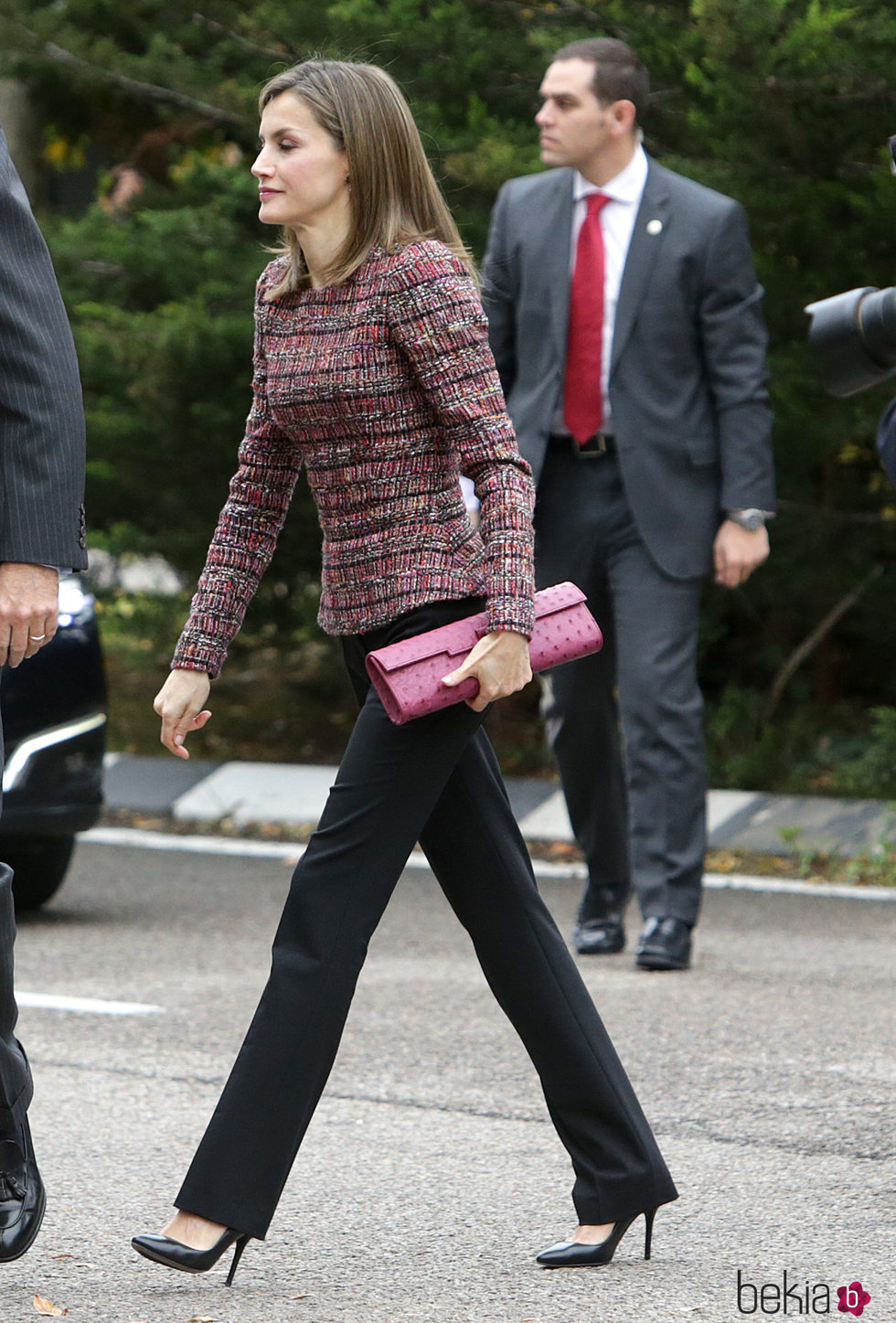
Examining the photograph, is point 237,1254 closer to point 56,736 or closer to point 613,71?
point 56,736

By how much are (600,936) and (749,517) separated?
3.82 feet

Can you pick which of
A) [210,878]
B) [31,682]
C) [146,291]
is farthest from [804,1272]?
[146,291]

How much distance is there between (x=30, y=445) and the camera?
301cm

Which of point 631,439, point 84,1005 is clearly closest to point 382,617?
point 84,1005

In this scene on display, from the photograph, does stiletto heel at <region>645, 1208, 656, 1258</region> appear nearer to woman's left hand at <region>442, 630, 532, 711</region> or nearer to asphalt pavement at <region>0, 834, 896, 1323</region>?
asphalt pavement at <region>0, 834, 896, 1323</region>

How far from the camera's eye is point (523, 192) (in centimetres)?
586

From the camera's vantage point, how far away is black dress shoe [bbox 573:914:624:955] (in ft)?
18.6

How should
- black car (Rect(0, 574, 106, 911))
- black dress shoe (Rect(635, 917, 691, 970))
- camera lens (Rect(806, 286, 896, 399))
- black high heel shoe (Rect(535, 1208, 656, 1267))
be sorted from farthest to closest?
black car (Rect(0, 574, 106, 911))
black dress shoe (Rect(635, 917, 691, 970))
camera lens (Rect(806, 286, 896, 399))
black high heel shoe (Rect(535, 1208, 656, 1267))

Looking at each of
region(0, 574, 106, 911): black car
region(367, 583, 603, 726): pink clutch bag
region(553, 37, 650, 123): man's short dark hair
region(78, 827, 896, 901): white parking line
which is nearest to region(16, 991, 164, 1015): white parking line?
region(0, 574, 106, 911): black car

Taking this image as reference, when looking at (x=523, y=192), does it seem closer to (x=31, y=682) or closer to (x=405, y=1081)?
(x=31, y=682)

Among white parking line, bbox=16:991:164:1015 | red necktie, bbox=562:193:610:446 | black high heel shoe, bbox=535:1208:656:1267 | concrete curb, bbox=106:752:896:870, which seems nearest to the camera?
black high heel shoe, bbox=535:1208:656:1267

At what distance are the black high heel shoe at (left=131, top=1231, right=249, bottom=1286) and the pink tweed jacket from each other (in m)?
0.90

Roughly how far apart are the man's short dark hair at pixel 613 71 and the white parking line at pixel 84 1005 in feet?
8.65

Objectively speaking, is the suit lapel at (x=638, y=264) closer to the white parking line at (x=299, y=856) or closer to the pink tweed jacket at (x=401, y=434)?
the white parking line at (x=299, y=856)
